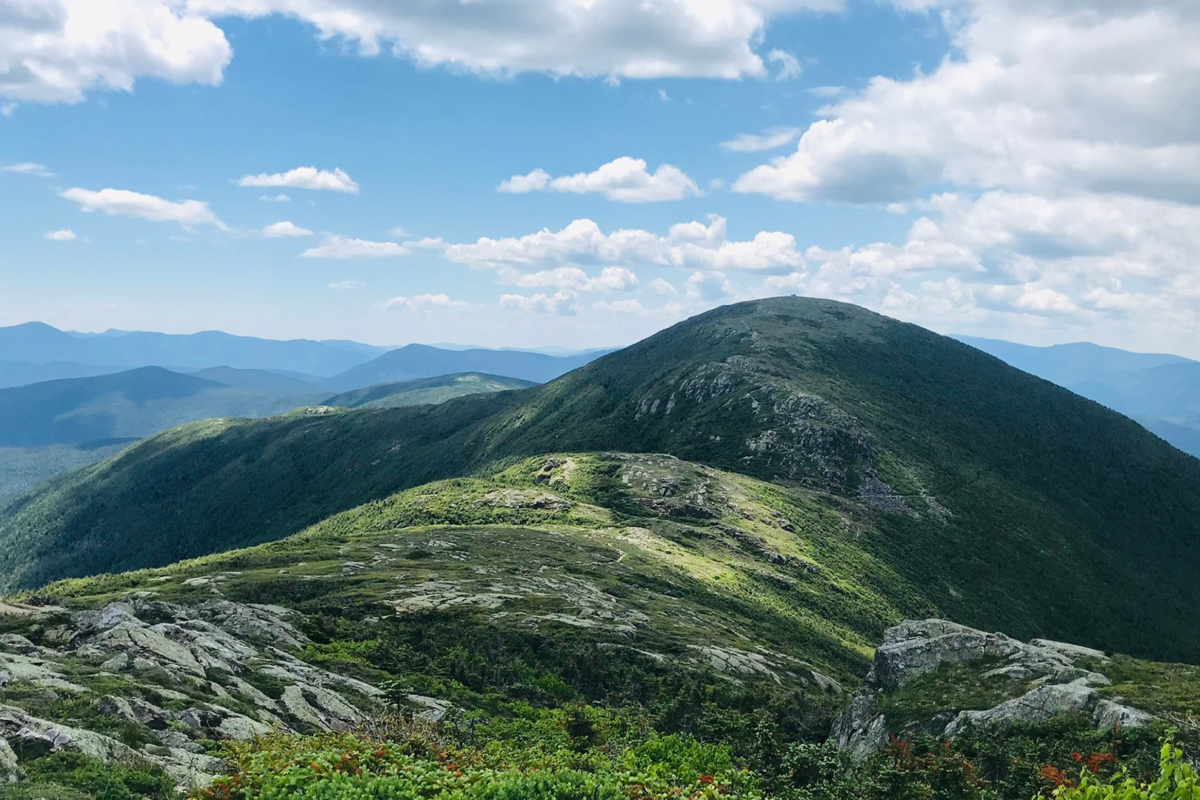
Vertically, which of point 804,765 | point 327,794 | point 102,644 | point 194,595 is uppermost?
point 327,794

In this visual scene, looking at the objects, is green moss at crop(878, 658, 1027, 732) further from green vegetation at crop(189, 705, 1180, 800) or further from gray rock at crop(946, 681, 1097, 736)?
green vegetation at crop(189, 705, 1180, 800)

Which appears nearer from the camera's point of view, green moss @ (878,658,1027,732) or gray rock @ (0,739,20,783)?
gray rock @ (0,739,20,783)

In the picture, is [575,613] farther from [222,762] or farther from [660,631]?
[222,762]

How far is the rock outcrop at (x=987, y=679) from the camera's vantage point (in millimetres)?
32406

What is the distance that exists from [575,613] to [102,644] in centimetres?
4050

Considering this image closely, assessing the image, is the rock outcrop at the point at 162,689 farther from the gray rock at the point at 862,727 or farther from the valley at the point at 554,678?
the gray rock at the point at 862,727

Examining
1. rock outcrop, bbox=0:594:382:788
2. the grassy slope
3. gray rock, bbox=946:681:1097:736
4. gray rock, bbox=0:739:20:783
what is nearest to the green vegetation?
gray rock, bbox=946:681:1097:736

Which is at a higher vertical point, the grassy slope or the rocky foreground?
the rocky foreground

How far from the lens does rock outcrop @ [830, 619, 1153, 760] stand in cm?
3241

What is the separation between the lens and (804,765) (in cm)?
3069

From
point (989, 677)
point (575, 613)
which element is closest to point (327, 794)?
point (989, 677)

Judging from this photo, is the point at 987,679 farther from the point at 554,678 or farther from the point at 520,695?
the point at 520,695

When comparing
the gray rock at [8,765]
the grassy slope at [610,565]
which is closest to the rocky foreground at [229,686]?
the gray rock at [8,765]

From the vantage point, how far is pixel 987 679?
38.0 m
